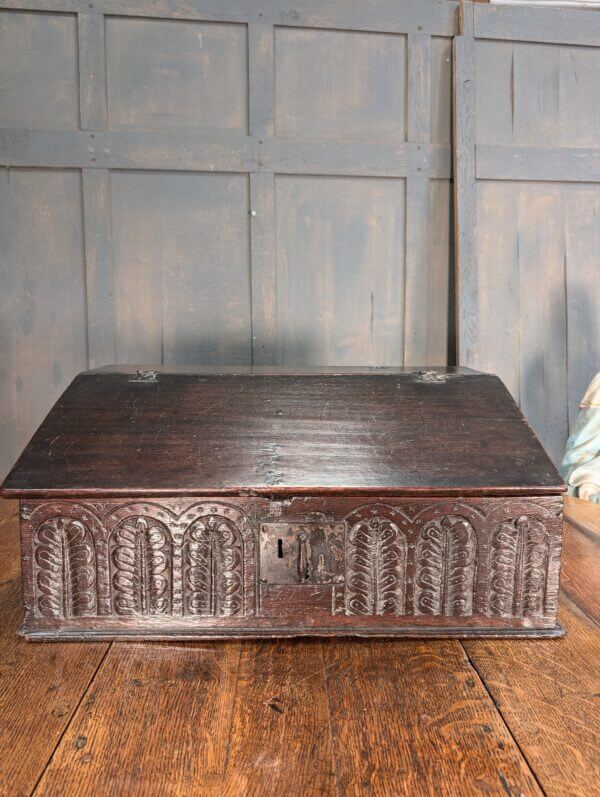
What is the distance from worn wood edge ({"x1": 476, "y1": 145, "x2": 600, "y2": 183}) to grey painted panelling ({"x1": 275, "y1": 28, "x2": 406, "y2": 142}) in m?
0.34

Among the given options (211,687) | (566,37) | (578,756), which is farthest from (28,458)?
(566,37)

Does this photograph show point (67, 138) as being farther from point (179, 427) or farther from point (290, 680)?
point (290, 680)

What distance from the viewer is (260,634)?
1.16 metres

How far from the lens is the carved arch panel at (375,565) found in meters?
1.15

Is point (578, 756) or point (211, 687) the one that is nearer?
point (578, 756)

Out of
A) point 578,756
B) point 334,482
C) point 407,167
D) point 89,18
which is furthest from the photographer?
point 407,167

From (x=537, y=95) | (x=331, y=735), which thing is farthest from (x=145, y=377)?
(x=537, y=95)

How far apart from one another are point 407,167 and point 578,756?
1962 millimetres

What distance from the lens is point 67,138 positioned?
2123 mm

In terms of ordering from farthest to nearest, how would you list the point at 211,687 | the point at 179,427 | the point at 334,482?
the point at 179,427 < the point at 334,482 < the point at 211,687

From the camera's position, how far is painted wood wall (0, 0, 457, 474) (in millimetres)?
2129

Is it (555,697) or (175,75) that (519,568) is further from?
(175,75)

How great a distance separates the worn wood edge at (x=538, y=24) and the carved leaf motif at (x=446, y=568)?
1987 millimetres

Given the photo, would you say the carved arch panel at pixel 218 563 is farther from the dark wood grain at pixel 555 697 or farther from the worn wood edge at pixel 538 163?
the worn wood edge at pixel 538 163
